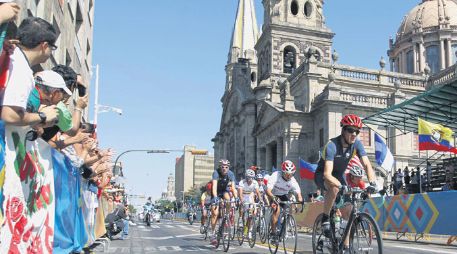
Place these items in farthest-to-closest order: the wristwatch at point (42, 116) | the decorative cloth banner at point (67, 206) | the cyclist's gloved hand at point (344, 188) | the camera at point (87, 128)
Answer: the camera at point (87, 128)
the cyclist's gloved hand at point (344, 188)
the decorative cloth banner at point (67, 206)
the wristwatch at point (42, 116)

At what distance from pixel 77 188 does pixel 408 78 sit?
140 feet

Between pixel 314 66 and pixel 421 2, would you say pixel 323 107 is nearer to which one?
pixel 314 66

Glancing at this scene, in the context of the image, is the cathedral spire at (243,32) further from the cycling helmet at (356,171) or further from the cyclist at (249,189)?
the cycling helmet at (356,171)

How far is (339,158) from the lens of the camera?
277 inches

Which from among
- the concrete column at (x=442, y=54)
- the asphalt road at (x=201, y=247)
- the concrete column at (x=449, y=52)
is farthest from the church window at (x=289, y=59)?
the asphalt road at (x=201, y=247)

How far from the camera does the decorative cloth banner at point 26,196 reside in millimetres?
4258

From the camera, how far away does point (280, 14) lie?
→ 56469mm

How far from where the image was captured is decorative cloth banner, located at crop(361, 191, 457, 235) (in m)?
14.0

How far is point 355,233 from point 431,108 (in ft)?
62.9

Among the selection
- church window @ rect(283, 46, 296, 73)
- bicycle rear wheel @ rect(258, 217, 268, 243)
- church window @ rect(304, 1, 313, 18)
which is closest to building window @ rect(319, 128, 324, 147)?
church window @ rect(283, 46, 296, 73)

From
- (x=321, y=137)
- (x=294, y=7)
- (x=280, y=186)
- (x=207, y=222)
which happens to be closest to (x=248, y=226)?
(x=280, y=186)

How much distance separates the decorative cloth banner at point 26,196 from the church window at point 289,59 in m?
52.2

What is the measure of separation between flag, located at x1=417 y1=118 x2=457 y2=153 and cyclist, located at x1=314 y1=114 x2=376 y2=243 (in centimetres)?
1560

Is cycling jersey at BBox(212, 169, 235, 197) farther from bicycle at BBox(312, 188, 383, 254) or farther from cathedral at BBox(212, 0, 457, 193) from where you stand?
cathedral at BBox(212, 0, 457, 193)
